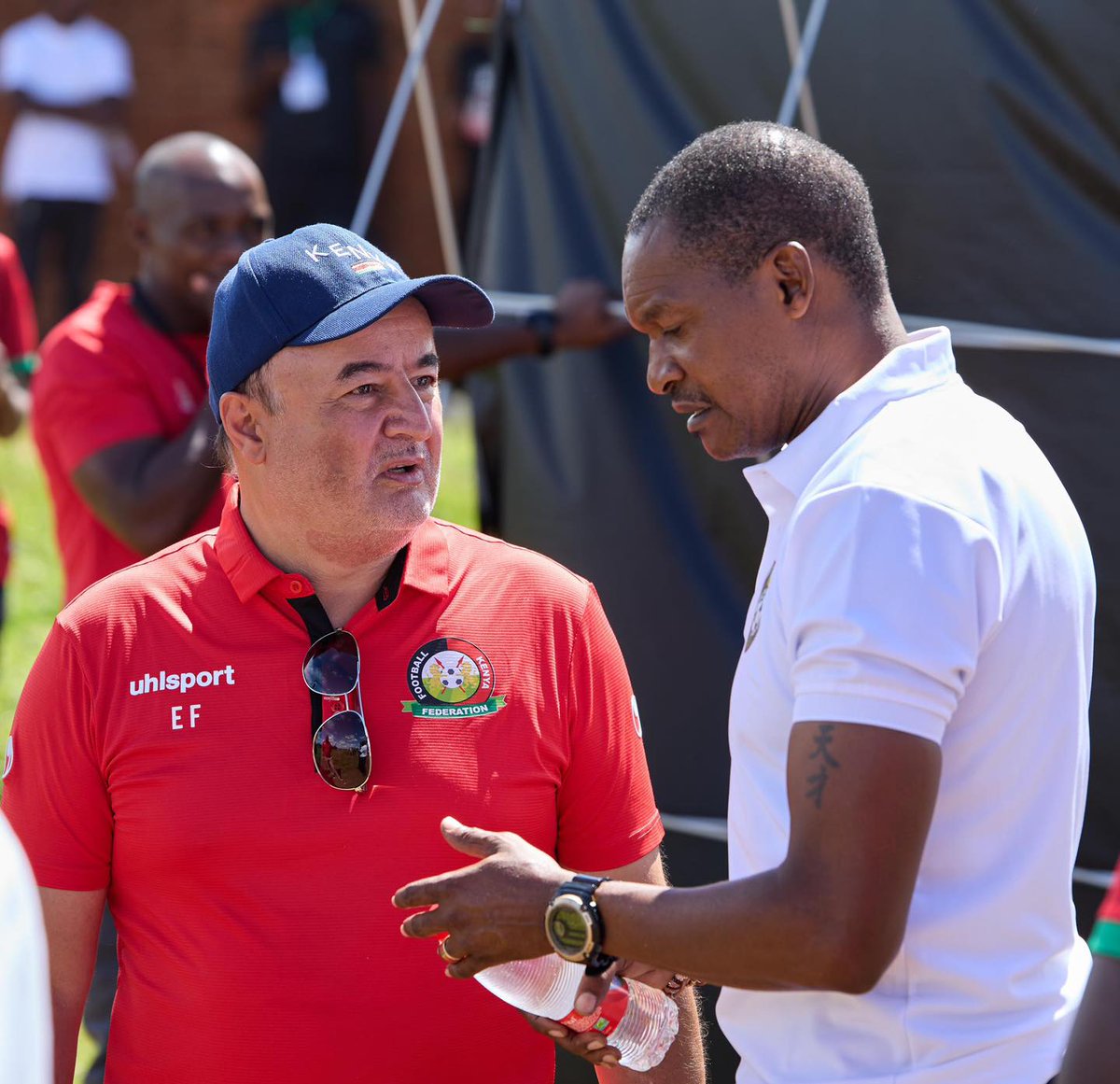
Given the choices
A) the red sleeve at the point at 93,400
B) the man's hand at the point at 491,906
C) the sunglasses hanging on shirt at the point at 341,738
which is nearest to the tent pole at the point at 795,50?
the red sleeve at the point at 93,400

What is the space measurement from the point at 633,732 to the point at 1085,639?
2.68 ft

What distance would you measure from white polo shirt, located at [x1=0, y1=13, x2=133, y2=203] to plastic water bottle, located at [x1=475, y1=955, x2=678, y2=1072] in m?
8.64

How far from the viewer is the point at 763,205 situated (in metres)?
1.89

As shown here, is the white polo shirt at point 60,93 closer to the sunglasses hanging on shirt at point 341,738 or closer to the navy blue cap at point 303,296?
the navy blue cap at point 303,296

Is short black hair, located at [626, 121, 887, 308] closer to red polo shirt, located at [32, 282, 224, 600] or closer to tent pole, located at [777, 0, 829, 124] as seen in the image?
tent pole, located at [777, 0, 829, 124]

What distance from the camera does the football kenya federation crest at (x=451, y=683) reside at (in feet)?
7.67

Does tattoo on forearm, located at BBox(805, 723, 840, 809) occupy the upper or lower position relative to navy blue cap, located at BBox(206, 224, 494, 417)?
lower

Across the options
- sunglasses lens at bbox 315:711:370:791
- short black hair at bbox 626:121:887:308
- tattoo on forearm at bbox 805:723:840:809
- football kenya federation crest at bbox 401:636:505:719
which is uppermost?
short black hair at bbox 626:121:887:308

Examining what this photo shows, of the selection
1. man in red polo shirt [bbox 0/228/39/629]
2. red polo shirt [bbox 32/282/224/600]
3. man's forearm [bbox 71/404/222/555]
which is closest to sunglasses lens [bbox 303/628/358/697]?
man's forearm [bbox 71/404/222/555]

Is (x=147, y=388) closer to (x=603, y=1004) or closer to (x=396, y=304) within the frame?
(x=396, y=304)

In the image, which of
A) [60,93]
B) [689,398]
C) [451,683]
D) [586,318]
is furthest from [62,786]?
[60,93]

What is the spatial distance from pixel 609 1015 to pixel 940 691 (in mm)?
770

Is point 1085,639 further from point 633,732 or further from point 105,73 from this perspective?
point 105,73

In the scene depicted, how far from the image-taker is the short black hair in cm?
188
